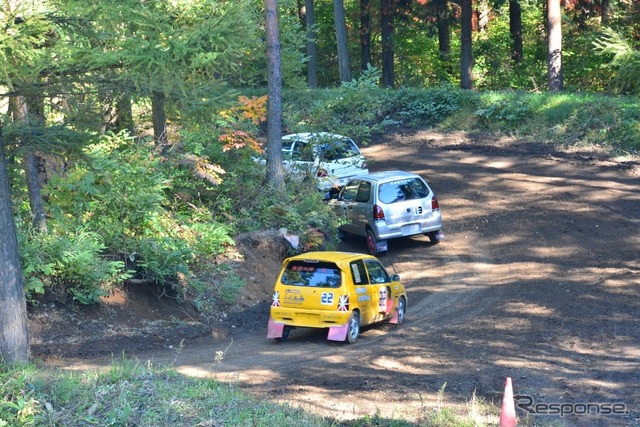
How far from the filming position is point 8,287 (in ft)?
37.9

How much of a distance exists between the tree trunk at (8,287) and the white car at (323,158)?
1278 cm

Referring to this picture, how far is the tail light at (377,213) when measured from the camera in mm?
21641

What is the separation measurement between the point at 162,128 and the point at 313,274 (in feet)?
25.9

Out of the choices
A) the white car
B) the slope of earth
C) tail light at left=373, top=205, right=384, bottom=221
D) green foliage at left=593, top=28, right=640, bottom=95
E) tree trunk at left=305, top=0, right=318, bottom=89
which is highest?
tree trunk at left=305, top=0, right=318, bottom=89

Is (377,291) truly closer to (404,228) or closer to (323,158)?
(404,228)

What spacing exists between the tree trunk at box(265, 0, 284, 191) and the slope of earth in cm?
282

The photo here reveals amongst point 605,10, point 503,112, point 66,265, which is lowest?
point 66,265


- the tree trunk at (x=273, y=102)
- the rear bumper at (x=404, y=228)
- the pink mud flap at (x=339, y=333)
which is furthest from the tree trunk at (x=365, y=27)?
the pink mud flap at (x=339, y=333)

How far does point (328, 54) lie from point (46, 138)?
45843 mm

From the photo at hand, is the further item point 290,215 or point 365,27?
point 365,27

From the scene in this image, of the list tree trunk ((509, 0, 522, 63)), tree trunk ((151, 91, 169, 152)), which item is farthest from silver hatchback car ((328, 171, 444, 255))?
tree trunk ((509, 0, 522, 63))

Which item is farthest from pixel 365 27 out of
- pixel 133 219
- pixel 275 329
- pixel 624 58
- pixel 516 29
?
pixel 275 329

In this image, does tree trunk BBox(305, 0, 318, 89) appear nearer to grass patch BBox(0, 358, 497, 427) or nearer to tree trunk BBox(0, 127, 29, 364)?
tree trunk BBox(0, 127, 29, 364)

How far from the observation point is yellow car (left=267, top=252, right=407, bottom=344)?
15.1m
